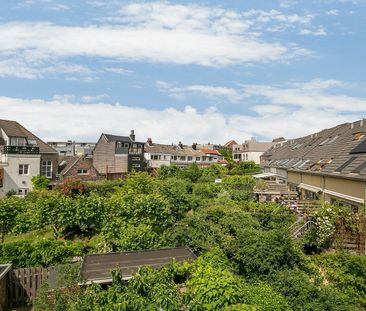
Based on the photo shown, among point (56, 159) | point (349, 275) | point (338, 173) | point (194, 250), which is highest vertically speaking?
point (56, 159)

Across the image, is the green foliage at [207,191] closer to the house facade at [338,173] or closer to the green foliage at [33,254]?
the house facade at [338,173]

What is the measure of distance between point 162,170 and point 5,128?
73.9 ft

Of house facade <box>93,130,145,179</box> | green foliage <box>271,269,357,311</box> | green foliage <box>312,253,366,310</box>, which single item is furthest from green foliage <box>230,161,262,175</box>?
green foliage <box>271,269,357,311</box>

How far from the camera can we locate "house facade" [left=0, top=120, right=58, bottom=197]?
118ft

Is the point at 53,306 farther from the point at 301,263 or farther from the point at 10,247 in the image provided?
the point at 301,263

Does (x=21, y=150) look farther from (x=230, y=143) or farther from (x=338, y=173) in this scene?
(x=230, y=143)

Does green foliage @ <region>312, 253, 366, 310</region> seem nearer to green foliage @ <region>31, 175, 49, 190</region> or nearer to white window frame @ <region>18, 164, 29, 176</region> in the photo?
green foliage @ <region>31, 175, 49, 190</region>

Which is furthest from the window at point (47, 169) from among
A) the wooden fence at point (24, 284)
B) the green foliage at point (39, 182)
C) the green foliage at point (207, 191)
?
the wooden fence at point (24, 284)

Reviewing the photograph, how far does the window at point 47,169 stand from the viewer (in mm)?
41094

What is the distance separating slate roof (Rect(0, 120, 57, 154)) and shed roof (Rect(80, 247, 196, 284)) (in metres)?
32.6

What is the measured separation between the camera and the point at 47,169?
1636 inches

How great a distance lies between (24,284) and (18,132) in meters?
32.8

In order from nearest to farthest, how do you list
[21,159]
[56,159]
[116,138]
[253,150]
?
[21,159] → [56,159] → [116,138] → [253,150]

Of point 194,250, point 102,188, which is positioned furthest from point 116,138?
point 194,250
